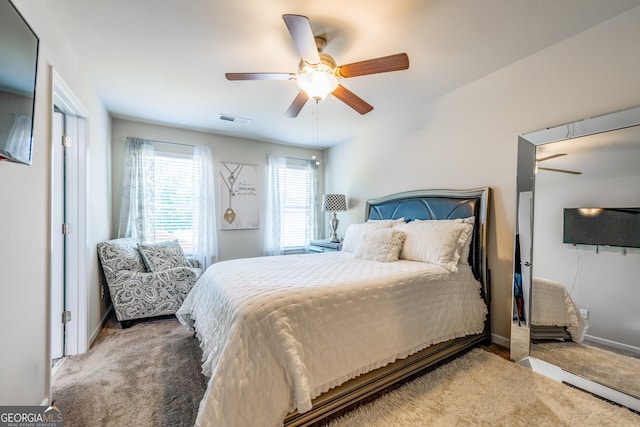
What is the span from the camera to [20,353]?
133 cm

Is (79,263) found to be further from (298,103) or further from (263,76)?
(298,103)

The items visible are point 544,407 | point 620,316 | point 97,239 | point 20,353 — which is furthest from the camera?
point 97,239

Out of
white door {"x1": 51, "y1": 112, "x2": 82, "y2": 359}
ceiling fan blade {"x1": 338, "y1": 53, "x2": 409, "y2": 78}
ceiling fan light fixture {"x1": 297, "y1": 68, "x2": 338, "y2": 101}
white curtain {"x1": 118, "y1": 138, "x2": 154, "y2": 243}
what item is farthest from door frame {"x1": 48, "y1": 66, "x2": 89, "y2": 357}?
ceiling fan blade {"x1": 338, "y1": 53, "x2": 409, "y2": 78}

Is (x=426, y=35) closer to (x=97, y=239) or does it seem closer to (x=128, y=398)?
(x=128, y=398)

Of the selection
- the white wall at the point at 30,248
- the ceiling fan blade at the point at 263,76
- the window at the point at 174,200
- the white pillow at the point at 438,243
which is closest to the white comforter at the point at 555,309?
the white pillow at the point at 438,243

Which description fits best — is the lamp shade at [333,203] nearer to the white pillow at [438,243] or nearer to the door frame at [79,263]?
the white pillow at [438,243]

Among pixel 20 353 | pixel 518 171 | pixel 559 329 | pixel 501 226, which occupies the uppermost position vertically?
pixel 518 171

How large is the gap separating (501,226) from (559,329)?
90 centimetres

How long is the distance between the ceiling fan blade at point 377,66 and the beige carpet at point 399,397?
2206 millimetres

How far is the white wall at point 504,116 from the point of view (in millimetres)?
1822

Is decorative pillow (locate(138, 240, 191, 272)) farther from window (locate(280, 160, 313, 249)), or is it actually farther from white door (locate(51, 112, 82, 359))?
window (locate(280, 160, 313, 249))

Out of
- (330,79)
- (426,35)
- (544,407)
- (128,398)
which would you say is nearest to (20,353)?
(128,398)

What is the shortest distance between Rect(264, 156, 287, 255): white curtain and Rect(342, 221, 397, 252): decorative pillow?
5.51 ft

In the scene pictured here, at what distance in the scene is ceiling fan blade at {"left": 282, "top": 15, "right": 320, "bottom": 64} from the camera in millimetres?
1418
